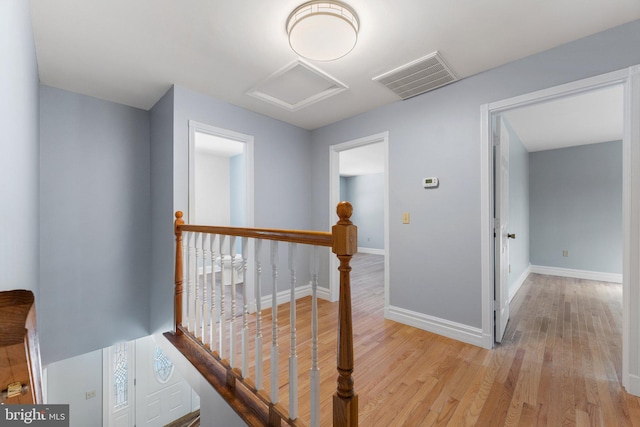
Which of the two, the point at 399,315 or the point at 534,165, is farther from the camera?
the point at 534,165

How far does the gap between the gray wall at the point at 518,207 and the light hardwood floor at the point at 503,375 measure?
1190 millimetres

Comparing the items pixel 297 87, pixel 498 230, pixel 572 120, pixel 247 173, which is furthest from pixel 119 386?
pixel 572 120

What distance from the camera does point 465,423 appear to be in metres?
1.50

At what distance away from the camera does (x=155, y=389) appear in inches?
174

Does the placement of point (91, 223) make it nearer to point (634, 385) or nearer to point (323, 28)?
point (323, 28)

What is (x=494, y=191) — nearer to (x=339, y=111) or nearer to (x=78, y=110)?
(x=339, y=111)

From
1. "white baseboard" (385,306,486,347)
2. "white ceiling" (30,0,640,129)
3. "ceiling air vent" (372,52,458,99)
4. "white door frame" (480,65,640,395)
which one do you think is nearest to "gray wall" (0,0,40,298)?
"white ceiling" (30,0,640,129)

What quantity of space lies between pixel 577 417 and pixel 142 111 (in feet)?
15.2

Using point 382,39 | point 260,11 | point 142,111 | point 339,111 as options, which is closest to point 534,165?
point 339,111

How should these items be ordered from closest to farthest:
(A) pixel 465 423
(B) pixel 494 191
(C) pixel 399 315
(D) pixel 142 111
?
(A) pixel 465 423, (B) pixel 494 191, (C) pixel 399 315, (D) pixel 142 111

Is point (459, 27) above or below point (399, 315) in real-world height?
above

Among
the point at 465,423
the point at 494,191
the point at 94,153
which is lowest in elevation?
the point at 465,423

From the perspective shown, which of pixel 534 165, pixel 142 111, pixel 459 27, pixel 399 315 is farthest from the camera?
pixel 534 165

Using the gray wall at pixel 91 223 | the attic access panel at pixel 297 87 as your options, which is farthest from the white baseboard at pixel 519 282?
the gray wall at pixel 91 223
